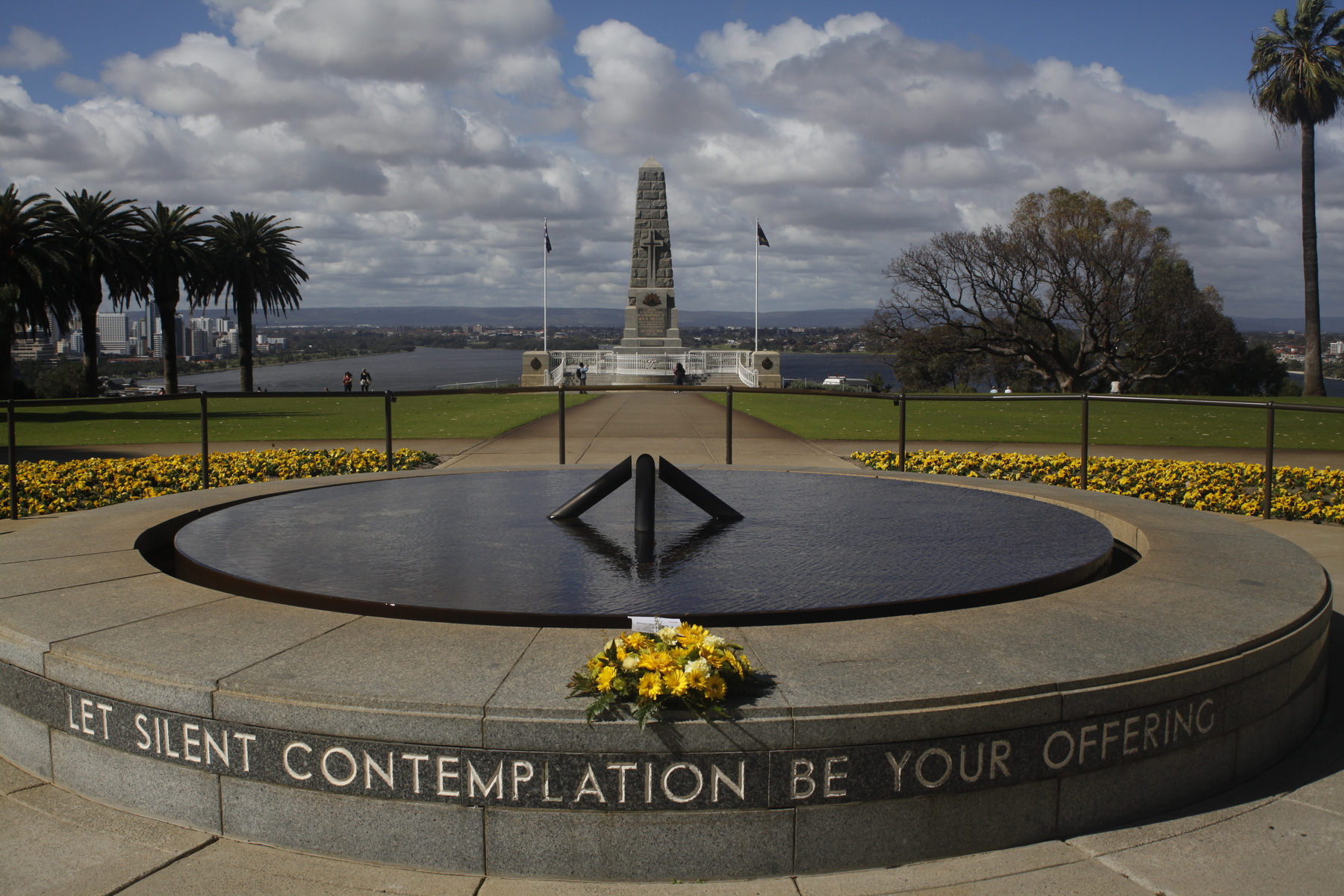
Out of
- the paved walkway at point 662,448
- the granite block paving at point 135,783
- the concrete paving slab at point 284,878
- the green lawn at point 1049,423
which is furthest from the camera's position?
the green lawn at point 1049,423

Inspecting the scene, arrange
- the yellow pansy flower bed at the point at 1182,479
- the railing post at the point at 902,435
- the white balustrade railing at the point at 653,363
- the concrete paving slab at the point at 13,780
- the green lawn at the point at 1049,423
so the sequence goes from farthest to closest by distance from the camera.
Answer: the white balustrade railing at the point at 653,363
the green lawn at the point at 1049,423
the railing post at the point at 902,435
the yellow pansy flower bed at the point at 1182,479
the concrete paving slab at the point at 13,780

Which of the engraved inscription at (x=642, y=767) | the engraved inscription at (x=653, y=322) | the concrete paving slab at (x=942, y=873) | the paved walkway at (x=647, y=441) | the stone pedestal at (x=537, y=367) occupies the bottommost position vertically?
the concrete paving slab at (x=942, y=873)

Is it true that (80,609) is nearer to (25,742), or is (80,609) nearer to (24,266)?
(25,742)

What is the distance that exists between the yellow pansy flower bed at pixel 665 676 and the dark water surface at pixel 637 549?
87cm

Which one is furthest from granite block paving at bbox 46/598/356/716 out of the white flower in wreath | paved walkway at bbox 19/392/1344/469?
paved walkway at bbox 19/392/1344/469

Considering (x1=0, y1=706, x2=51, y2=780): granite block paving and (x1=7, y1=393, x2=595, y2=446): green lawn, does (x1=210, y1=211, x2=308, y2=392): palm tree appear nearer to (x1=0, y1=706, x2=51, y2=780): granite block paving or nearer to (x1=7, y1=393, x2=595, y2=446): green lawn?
(x1=7, y1=393, x2=595, y2=446): green lawn

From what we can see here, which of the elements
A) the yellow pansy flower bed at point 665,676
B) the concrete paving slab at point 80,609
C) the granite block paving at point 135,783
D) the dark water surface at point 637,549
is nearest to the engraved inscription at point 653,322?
the dark water surface at point 637,549

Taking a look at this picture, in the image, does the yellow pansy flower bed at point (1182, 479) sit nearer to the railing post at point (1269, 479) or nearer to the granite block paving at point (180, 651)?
the railing post at point (1269, 479)

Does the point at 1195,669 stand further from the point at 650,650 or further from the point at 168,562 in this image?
the point at 168,562

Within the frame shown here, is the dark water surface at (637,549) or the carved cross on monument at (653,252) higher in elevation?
the carved cross on monument at (653,252)

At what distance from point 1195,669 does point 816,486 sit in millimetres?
5116

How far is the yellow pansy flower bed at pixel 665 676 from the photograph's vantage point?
3.25 meters

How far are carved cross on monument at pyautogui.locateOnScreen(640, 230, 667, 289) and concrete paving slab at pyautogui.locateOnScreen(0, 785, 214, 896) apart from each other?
2081 inches

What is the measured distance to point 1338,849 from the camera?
3480mm
